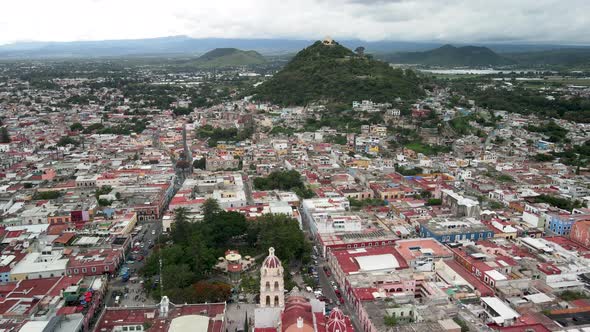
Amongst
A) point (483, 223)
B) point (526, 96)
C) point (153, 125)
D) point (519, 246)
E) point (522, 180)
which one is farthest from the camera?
point (526, 96)

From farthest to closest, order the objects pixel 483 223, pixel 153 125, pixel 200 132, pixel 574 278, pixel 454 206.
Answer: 1. pixel 153 125
2. pixel 200 132
3. pixel 454 206
4. pixel 483 223
5. pixel 574 278

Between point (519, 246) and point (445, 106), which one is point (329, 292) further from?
point (445, 106)

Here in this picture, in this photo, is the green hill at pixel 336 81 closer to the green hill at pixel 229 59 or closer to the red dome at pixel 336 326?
the red dome at pixel 336 326

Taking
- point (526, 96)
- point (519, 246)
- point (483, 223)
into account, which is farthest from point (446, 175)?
point (526, 96)

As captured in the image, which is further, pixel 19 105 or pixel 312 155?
pixel 19 105

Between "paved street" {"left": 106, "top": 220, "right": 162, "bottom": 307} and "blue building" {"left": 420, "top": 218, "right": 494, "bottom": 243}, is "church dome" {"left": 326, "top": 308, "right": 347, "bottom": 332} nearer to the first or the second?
"paved street" {"left": 106, "top": 220, "right": 162, "bottom": 307}

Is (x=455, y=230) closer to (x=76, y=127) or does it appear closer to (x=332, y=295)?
(x=332, y=295)
